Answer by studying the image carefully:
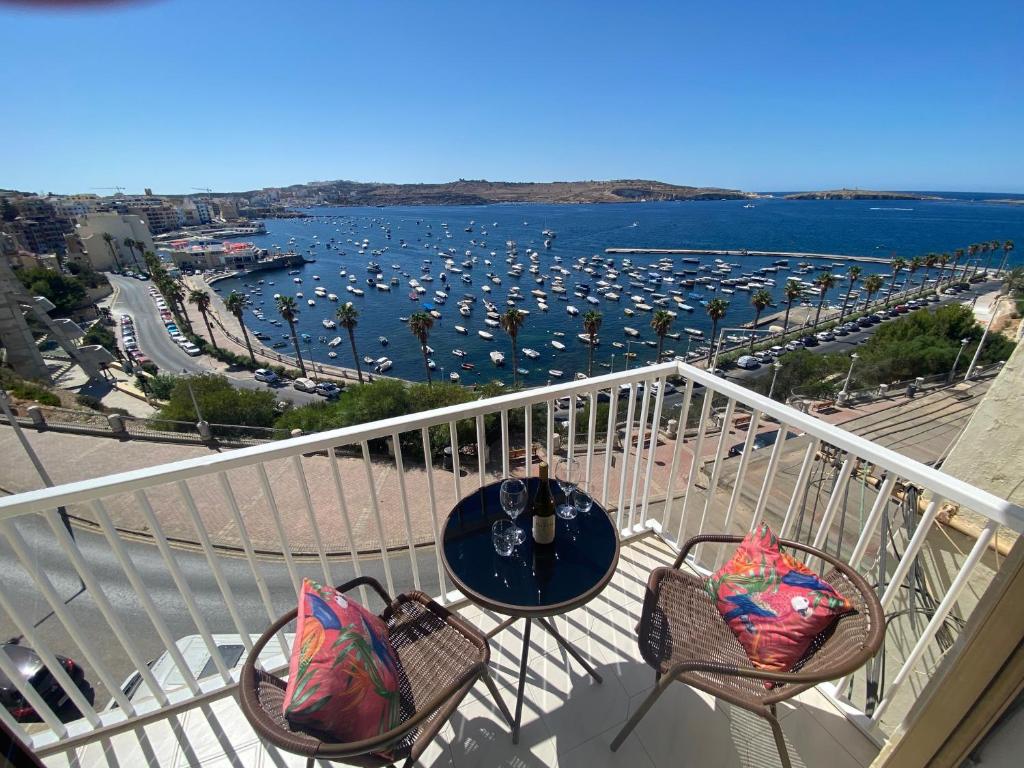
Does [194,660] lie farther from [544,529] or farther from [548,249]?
[548,249]

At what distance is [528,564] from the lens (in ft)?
5.51

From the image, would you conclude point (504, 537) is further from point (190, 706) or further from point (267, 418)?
point (267, 418)

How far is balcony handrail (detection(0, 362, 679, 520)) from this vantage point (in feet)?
4.59

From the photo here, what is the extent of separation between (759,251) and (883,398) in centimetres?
6583

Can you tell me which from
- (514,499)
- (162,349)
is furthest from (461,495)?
(162,349)

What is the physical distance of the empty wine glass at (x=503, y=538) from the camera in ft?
5.55

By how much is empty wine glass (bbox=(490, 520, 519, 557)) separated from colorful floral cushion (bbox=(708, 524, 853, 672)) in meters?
0.87

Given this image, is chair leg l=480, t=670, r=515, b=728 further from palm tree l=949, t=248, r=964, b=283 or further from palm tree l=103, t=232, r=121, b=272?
palm tree l=103, t=232, r=121, b=272

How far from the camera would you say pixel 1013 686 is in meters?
1.01

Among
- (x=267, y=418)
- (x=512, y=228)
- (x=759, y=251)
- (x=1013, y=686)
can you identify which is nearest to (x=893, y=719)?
(x=1013, y=686)

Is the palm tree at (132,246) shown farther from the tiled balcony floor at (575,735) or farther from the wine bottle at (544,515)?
the wine bottle at (544,515)

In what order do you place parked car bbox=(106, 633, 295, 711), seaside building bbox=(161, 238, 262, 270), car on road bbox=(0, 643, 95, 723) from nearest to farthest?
parked car bbox=(106, 633, 295, 711) → car on road bbox=(0, 643, 95, 723) → seaside building bbox=(161, 238, 262, 270)

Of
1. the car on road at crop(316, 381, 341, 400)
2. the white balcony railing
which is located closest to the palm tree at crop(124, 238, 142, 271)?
the car on road at crop(316, 381, 341, 400)

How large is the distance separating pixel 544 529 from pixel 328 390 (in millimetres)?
30054
